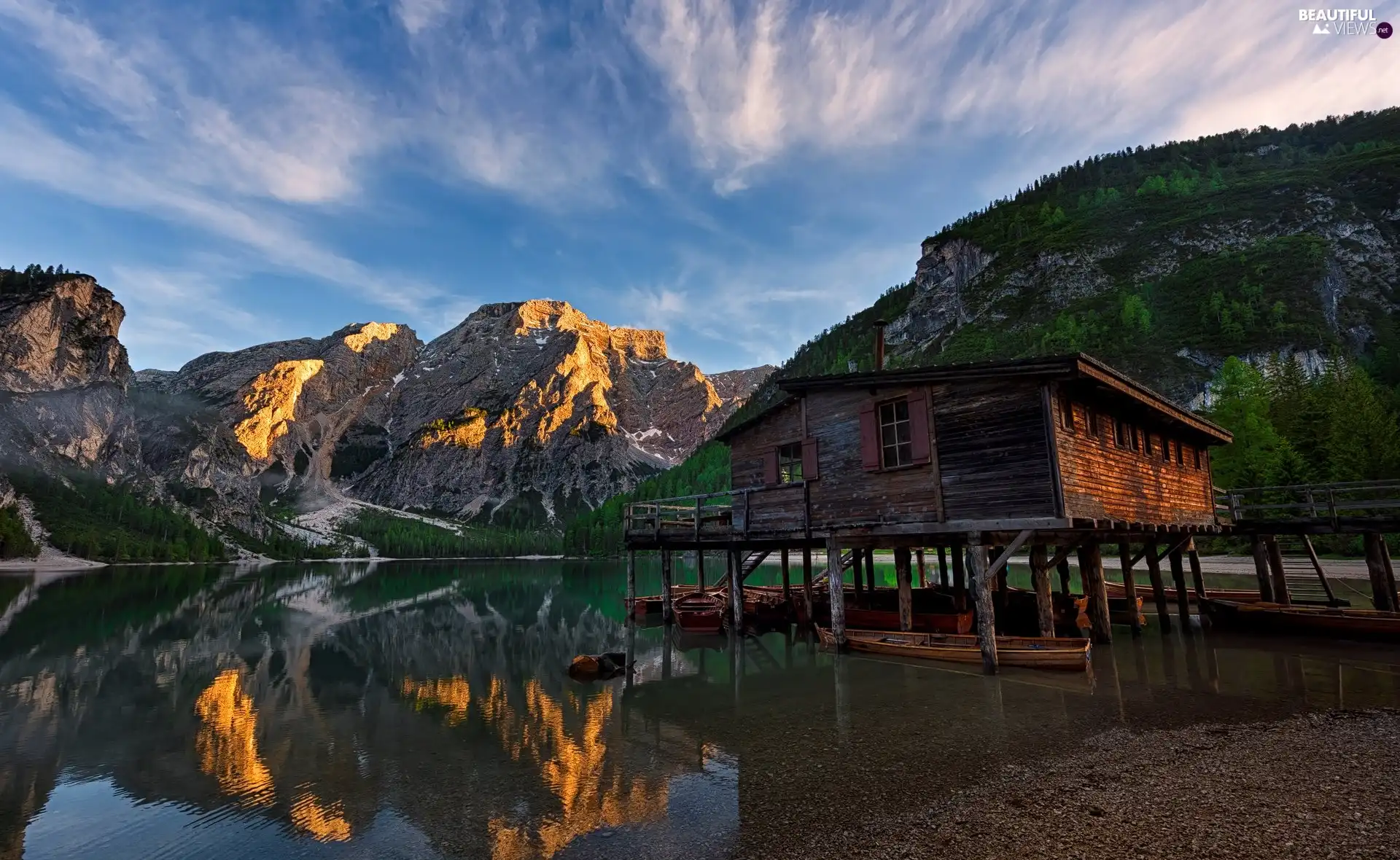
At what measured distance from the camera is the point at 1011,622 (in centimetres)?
2423

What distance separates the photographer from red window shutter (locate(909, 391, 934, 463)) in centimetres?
2088

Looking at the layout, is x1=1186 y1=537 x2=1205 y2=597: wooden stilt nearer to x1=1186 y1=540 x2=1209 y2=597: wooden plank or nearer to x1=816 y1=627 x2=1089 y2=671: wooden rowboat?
x1=1186 y1=540 x2=1209 y2=597: wooden plank

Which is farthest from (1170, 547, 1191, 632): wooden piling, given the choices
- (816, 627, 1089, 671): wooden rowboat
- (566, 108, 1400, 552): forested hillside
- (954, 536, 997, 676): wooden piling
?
(566, 108, 1400, 552): forested hillside

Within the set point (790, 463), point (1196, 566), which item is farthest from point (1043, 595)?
point (1196, 566)

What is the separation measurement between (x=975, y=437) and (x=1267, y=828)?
43.1 ft

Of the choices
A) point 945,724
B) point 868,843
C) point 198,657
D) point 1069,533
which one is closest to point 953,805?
point 868,843

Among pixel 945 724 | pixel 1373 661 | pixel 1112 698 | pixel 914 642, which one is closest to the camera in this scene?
pixel 945 724

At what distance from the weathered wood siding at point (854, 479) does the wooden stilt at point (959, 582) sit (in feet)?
13.7

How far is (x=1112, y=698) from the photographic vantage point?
15633mm

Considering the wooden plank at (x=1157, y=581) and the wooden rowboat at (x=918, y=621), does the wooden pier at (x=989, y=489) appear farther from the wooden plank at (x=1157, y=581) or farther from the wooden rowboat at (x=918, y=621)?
the wooden rowboat at (x=918, y=621)

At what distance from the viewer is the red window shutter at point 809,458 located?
973 inches

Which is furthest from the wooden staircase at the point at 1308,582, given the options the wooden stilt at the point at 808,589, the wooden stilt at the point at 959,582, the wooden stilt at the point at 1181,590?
the wooden stilt at the point at 808,589

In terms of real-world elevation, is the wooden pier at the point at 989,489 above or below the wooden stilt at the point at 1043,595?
above

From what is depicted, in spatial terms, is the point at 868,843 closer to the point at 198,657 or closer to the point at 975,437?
the point at 975,437
